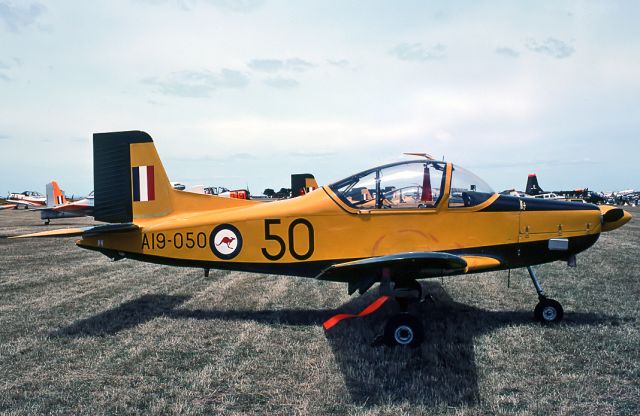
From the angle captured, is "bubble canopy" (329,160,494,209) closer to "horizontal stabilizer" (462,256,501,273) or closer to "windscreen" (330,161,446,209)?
"windscreen" (330,161,446,209)

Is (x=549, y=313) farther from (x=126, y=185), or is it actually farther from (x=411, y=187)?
(x=126, y=185)

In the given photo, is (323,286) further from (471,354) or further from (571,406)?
(571,406)

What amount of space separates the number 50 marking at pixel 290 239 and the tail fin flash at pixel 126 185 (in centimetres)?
149

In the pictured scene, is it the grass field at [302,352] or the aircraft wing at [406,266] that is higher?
the aircraft wing at [406,266]

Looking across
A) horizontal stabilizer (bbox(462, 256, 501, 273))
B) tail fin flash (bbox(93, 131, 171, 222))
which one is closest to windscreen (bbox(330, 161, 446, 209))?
horizontal stabilizer (bbox(462, 256, 501, 273))

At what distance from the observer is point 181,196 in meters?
6.75

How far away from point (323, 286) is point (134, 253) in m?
3.54

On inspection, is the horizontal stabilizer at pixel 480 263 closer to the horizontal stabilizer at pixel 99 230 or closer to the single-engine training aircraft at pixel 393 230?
the single-engine training aircraft at pixel 393 230

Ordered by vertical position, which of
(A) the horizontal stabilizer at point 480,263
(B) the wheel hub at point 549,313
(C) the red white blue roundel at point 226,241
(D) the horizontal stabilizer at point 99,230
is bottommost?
(B) the wheel hub at point 549,313

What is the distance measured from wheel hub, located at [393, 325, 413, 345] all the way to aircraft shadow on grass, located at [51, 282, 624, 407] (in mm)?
98

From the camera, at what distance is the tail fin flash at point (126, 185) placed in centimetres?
675

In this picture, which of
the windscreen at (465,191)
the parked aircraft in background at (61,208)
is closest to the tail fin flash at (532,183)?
the parked aircraft in background at (61,208)

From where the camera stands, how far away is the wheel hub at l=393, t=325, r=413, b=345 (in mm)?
4891

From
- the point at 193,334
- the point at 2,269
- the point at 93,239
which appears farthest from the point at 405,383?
the point at 2,269
